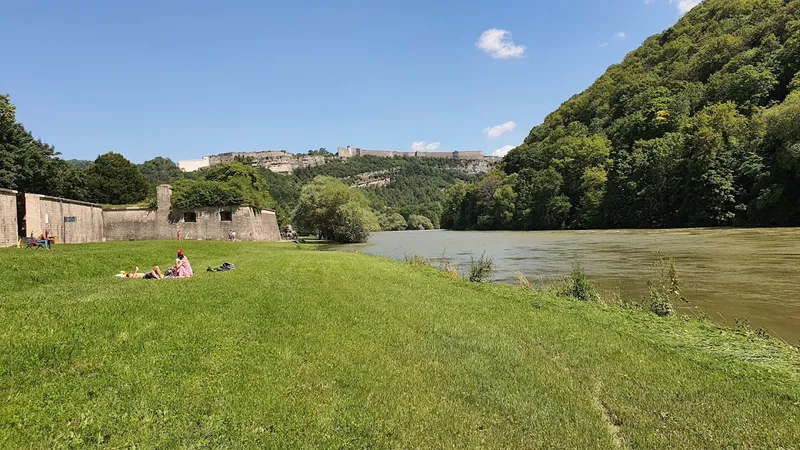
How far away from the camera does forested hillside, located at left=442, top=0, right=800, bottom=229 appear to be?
176 ft

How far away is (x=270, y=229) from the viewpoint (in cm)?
5584

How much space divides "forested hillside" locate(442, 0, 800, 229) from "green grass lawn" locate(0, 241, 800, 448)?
5050 cm

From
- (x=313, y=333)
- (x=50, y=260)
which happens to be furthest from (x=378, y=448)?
(x=50, y=260)

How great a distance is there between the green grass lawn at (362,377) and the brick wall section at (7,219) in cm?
1716

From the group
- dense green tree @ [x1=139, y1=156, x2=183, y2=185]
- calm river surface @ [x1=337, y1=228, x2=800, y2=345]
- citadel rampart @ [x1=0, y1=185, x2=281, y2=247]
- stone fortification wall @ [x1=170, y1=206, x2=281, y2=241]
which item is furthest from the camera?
dense green tree @ [x1=139, y1=156, x2=183, y2=185]

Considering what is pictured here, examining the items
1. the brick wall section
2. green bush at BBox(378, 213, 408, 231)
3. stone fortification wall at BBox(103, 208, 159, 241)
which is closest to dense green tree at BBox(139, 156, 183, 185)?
green bush at BBox(378, 213, 408, 231)

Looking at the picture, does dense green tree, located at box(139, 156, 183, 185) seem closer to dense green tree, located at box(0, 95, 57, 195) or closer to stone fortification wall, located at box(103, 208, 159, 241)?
dense green tree, located at box(0, 95, 57, 195)

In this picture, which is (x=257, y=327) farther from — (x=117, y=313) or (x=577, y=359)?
(x=577, y=359)

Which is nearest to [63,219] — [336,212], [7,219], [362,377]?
[7,219]

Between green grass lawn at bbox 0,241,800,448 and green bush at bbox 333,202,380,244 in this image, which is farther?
green bush at bbox 333,202,380,244

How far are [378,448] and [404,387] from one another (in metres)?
1.44

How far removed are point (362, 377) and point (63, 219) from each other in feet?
112

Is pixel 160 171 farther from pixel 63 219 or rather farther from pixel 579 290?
pixel 579 290

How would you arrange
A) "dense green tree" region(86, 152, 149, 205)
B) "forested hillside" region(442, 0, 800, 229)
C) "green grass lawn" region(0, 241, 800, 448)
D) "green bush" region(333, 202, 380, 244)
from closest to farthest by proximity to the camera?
"green grass lawn" region(0, 241, 800, 448)
"forested hillside" region(442, 0, 800, 229)
"green bush" region(333, 202, 380, 244)
"dense green tree" region(86, 152, 149, 205)
